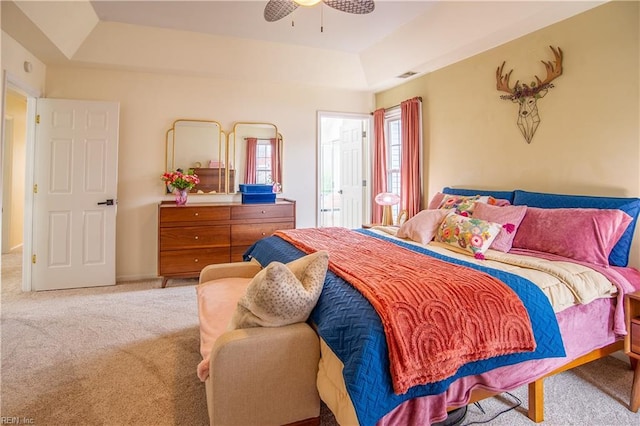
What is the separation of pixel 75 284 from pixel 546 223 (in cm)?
455

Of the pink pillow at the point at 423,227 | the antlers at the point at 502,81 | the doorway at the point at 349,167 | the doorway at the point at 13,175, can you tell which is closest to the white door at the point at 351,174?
the doorway at the point at 349,167

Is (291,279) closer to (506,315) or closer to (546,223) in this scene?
(506,315)

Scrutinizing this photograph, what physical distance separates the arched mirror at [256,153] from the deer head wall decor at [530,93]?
2.74 m

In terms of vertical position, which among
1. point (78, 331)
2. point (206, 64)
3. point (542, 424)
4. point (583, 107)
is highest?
point (206, 64)

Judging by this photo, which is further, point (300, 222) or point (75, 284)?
point (300, 222)

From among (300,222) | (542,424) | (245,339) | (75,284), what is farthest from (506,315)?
(75,284)

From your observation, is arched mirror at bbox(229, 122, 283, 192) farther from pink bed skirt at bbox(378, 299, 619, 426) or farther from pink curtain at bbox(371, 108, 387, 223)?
pink bed skirt at bbox(378, 299, 619, 426)

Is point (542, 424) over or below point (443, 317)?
below

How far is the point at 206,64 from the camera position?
13.1 feet

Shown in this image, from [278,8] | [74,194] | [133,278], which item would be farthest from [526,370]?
[74,194]

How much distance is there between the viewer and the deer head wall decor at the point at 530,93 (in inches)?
107

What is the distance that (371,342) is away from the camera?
1.27 m

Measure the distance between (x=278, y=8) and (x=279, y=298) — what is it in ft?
7.10

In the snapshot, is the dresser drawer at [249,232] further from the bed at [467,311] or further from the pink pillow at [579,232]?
the pink pillow at [579,232]
